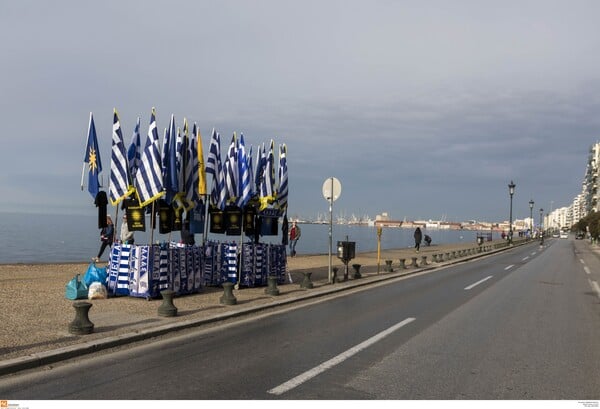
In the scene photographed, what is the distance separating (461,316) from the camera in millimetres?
11180

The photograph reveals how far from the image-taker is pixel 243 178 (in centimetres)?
1466

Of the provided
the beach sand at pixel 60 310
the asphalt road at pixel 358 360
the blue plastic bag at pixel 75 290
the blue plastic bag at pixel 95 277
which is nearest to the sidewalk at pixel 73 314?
the beach sand at pixel 60 310

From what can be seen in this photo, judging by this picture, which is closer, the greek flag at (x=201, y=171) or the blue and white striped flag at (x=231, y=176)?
the greek flag at (x=201, y=171)

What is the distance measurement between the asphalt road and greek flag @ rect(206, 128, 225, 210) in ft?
13.8

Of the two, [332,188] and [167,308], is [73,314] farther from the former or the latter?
[332,188]

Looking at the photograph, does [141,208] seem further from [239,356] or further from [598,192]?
[598,192]

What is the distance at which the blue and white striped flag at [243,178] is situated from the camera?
1452 cm

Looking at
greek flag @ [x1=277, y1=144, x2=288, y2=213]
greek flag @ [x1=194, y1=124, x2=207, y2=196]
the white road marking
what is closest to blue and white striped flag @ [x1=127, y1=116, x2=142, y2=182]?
greek flag @ [x1=194, y1=124, x2=207, y2=196]

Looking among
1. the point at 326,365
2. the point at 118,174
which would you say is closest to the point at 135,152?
the point at 118,174

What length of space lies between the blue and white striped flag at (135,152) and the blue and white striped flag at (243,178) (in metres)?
2.84

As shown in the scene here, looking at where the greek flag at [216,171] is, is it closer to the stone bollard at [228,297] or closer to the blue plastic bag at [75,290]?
the stone bollard at [228,297]

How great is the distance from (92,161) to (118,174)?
720 mm

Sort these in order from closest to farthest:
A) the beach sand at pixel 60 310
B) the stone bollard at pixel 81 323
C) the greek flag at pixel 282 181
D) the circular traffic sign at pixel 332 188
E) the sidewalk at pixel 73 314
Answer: the sidewalk at pixel 73 314 < the beach sand at pixel 60 310 < the stone bollard at pixel 81 323 < the greek flag at pixel 282 181 < the circular traffic sign at pixel 332 188

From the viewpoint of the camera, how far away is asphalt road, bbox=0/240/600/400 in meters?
5.83
